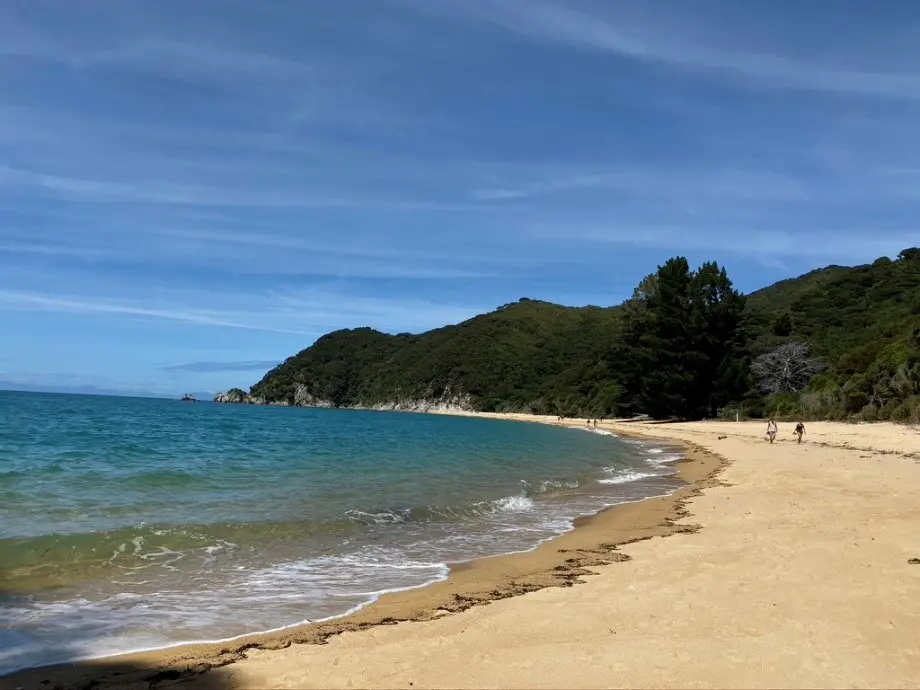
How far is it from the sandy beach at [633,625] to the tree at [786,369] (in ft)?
157

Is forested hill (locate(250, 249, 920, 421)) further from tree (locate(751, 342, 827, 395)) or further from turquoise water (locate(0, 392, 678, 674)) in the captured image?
turquoise water (locate(0, 392, 678, 674))

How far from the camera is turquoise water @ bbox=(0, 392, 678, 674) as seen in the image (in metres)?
5.88

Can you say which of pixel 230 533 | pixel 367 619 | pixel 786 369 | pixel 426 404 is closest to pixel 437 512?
pixel 230 533

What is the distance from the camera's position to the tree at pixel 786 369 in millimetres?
52562

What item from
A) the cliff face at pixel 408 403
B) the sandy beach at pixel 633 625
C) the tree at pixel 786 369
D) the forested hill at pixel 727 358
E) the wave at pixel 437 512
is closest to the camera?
the sandy beach at pixel 633 625

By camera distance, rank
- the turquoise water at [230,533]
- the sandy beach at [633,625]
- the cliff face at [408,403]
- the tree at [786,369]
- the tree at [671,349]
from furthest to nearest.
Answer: the cliff face at [408,403], the tree at [671,349], the tree at [786,369], the turquoise water at [230,533], the sandy beach at [633,625]

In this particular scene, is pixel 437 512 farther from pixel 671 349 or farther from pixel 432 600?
pixel 671 349

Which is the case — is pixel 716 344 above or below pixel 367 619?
above

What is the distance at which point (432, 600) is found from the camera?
6.36 metres

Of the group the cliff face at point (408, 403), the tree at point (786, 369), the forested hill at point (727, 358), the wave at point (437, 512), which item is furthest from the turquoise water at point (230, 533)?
the cliff face at point (408, 403)

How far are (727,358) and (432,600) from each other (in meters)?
52.5

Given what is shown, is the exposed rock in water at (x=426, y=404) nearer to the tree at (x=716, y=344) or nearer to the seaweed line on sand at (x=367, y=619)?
the tree at (x=716, y=344)

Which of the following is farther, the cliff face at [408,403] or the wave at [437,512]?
the cliff face at [408,403]

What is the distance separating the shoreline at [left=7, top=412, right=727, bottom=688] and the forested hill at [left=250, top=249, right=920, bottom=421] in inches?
1025
